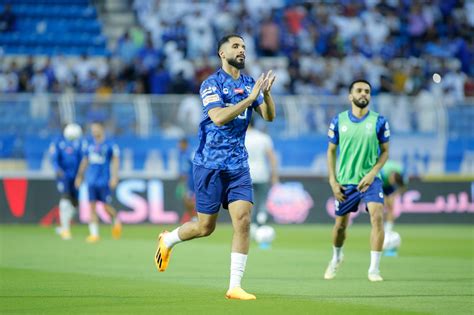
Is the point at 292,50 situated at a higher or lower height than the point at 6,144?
higher

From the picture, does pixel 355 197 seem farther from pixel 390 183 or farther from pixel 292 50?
pixel 292 50

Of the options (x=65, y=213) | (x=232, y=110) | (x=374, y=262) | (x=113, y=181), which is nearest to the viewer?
(x=232, y=110)

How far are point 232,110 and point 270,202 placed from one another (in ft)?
57.3

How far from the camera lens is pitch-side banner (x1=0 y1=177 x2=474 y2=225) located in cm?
2719

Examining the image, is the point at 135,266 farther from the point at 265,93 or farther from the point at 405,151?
the point at 405,151

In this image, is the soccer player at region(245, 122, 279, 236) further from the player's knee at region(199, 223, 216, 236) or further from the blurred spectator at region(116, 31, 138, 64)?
the blurred spectator at region(116, 31, 138, 64)

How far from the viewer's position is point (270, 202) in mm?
28016

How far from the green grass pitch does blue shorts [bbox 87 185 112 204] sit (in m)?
0.97

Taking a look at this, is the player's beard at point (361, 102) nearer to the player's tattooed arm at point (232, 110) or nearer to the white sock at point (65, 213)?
the player's tattooed arm at point (232, 110)

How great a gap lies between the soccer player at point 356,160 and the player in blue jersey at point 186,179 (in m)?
12.2

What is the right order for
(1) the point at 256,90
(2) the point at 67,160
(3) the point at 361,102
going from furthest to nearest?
(2) the point at 67,160 < (3) the point at 361,102 < (1) the point at 256,90

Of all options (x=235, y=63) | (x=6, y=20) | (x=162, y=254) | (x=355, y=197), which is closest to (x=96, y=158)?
(x=355, y=197)

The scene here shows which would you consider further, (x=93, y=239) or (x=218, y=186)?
(x=93, y=239)

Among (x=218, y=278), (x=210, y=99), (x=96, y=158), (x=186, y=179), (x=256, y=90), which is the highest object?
(x=256, y=90)
